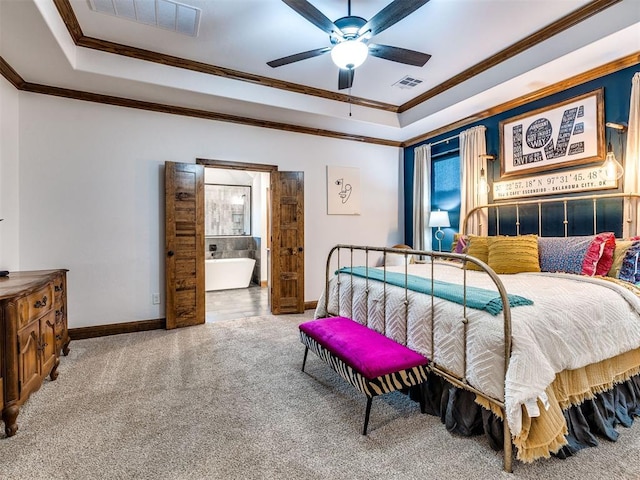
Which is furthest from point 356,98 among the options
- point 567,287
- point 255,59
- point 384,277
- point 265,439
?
point 265,439

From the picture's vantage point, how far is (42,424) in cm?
196

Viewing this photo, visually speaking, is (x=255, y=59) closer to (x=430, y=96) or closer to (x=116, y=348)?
(x=430, y=96)

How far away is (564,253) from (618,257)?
0.34m

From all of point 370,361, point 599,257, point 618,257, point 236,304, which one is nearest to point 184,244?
point 236,304

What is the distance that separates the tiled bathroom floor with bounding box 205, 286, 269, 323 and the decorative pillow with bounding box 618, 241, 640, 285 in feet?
12.6

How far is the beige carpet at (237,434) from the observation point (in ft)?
5.16

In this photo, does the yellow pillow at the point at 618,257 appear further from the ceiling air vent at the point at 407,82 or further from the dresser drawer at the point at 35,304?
the dresser drawer at the point at 35,304

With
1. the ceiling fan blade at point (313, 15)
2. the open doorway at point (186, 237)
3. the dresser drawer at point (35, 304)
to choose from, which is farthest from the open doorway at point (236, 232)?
the ceiling fan blade at point (313, 15)

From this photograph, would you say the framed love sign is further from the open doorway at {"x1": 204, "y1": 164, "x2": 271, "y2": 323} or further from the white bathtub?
the white bathtub

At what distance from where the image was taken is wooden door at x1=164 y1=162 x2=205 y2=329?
12.6 feet

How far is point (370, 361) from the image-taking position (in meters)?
1.83

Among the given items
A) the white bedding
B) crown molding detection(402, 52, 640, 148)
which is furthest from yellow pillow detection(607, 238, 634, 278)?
crown molding detection(402, 52, 640, 148)

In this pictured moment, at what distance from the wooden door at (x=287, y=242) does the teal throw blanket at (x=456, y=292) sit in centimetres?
193

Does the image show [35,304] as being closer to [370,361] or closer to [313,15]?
[370,361]
